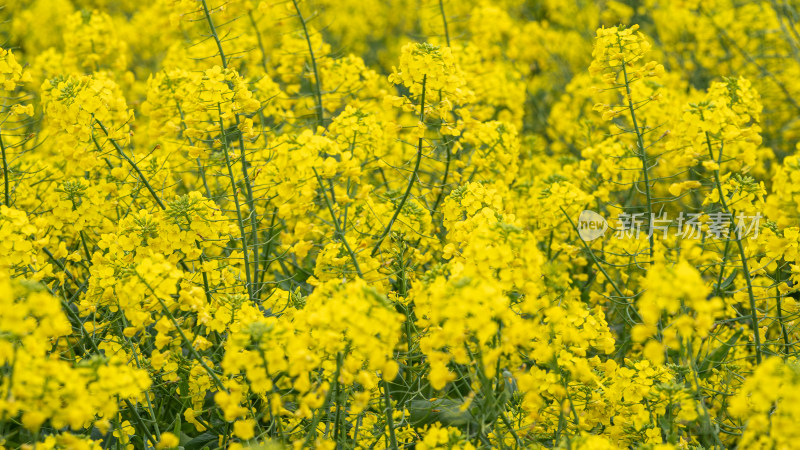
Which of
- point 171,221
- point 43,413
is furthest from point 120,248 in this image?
point 43,413

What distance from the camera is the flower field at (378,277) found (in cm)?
262

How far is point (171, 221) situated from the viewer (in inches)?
141

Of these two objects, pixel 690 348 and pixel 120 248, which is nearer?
pixel 690 348

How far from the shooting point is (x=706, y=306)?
7.81ft

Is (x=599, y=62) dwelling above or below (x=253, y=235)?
above

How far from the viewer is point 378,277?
3592 millimetres

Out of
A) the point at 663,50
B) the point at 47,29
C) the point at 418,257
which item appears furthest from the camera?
the point at 47,29

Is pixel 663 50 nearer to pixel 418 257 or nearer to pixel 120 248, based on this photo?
pixel 418 257

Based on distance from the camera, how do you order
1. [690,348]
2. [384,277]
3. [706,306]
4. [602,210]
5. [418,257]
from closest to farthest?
[706,306]
[690,348]
[384,277]
[418,257]
[602,210]

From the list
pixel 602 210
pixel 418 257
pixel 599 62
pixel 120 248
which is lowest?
pixel 602 210

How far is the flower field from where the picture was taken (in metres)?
2.62

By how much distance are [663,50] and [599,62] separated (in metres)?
4.69

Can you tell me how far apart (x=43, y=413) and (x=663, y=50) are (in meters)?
7.69

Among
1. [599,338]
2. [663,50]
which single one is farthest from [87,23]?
[663,50]
